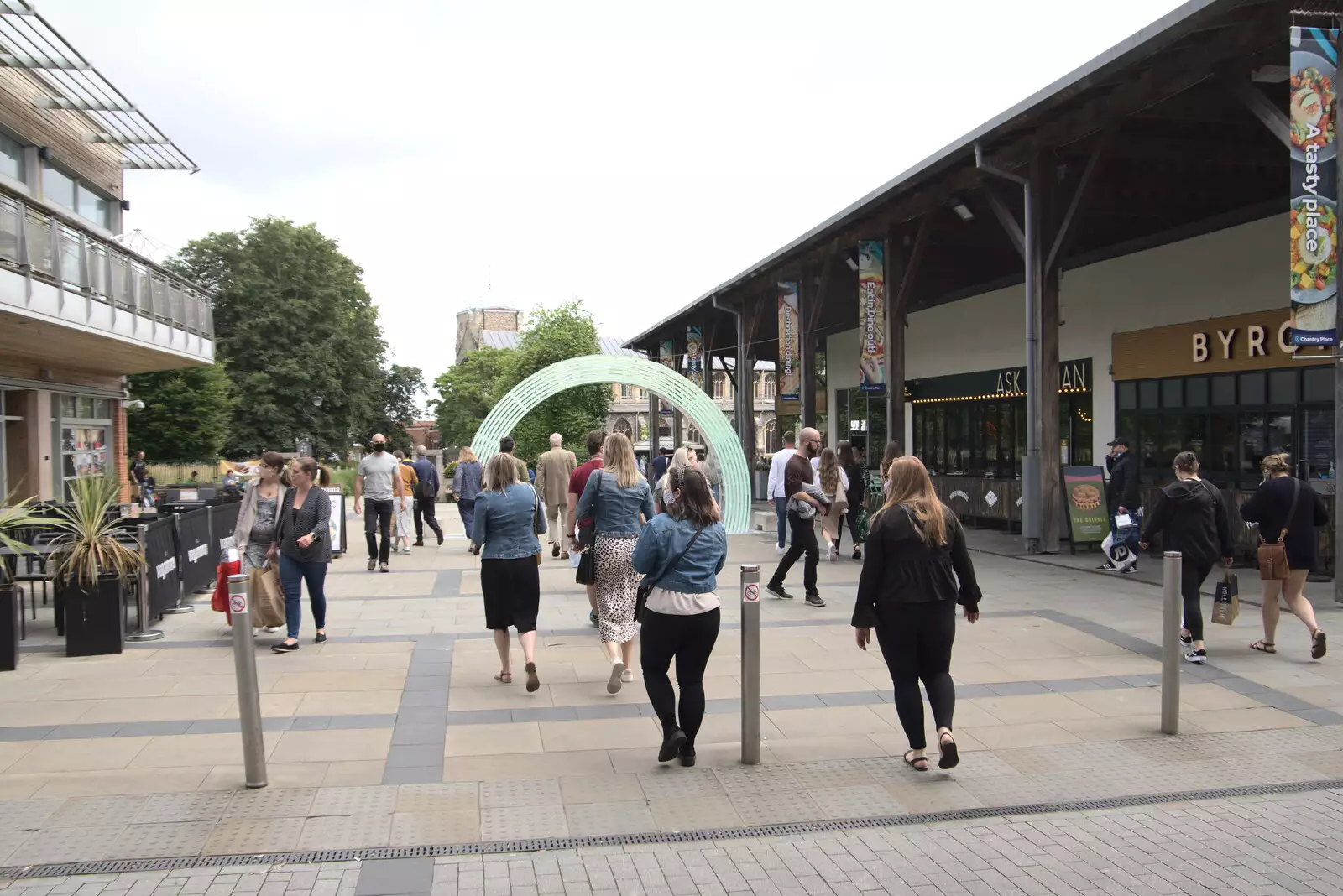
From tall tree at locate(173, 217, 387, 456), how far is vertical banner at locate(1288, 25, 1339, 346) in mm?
38835

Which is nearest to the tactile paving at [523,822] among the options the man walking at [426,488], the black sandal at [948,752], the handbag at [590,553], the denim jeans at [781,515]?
the black sandal at [948,752]

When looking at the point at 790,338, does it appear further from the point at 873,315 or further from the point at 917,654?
the point at 917,654

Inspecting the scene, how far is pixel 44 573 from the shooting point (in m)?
9.05

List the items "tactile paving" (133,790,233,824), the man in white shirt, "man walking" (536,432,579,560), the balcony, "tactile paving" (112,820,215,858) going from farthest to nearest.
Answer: "man walking" (536,432,579,560)
the man in white shirt
the balcony
"tactile paving" (133,790,233,824)
"tactile paving" (112,820,215,858)

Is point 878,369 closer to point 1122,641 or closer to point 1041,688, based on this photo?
point 1122,641

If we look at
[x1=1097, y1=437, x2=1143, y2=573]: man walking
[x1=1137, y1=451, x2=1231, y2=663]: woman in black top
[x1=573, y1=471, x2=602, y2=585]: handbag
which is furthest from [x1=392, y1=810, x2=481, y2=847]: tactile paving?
[x1=1097, y1=437, x2=1143, y2=573]: man walking

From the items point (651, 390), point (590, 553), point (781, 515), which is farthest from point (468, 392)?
point (590, 553)

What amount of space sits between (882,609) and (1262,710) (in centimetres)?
298

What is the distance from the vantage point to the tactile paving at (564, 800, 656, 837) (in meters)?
4.60

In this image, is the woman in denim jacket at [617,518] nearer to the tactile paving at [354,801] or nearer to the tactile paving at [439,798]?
the tactile paving at [439,798]

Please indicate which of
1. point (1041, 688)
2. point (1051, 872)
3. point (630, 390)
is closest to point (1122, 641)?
point (1041, 688)

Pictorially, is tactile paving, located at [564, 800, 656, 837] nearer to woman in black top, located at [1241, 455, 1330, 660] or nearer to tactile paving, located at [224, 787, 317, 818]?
tactile paving, located at [224, 787, 317, 818]

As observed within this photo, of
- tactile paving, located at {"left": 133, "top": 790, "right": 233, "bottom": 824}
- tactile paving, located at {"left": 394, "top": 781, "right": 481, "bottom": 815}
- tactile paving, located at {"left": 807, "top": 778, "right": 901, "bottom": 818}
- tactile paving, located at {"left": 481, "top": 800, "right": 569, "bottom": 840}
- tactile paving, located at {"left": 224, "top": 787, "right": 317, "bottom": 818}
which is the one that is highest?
tactile paving, located at {"left": 133, "top": 790, "right": 233, "bottom": 824}

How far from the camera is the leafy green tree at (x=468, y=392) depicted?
86.4 meters
